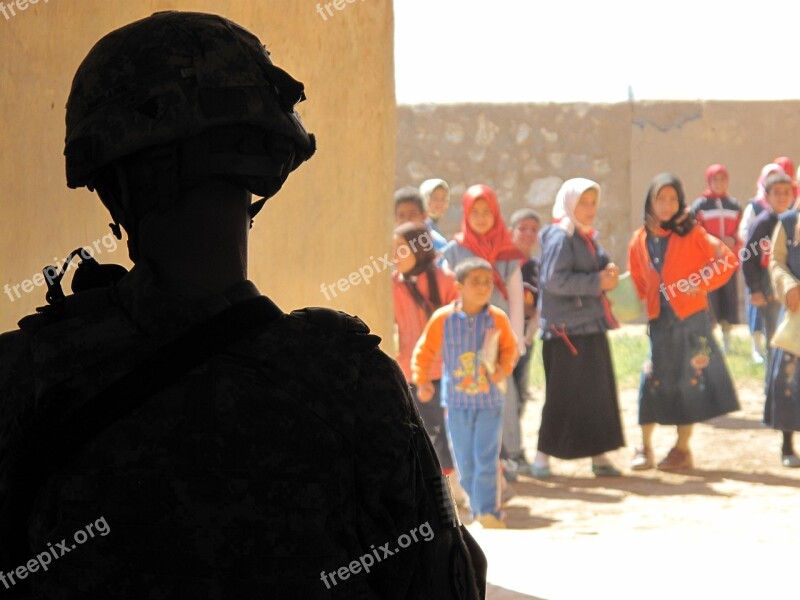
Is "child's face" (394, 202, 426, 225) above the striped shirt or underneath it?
above

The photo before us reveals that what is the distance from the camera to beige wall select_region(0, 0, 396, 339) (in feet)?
9.62

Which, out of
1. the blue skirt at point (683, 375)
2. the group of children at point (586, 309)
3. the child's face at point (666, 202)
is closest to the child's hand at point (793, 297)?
the group of children at point (586, 309)

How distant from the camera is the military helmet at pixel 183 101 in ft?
4.23

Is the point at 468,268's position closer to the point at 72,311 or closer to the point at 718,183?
the point at 72,311

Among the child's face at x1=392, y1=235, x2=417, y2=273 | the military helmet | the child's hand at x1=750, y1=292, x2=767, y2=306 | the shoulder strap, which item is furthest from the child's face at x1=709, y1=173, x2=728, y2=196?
the shoulder strap

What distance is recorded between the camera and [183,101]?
1.29 metres

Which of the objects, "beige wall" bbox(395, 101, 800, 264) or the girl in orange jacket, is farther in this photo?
"beige wall" bbox(395, 101, 800, 264)

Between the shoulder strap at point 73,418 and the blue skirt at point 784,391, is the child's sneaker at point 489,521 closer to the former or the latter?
the blue skirt at point 784,391

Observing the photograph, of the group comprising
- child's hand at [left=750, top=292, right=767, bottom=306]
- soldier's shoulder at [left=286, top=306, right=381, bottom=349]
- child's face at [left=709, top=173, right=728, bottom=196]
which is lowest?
child's hand at [left=750, top=292, right=767, bottom=306]

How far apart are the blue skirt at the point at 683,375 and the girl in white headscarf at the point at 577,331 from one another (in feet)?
1.42

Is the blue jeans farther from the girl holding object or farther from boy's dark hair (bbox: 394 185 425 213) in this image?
boy's dark hair (bbox: 394 185 425 213)

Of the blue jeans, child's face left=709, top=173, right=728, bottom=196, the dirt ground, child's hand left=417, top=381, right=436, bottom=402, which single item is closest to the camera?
the dirt ground

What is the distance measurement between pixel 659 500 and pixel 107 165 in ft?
20.5

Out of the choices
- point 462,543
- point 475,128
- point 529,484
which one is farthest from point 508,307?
point 475,128
